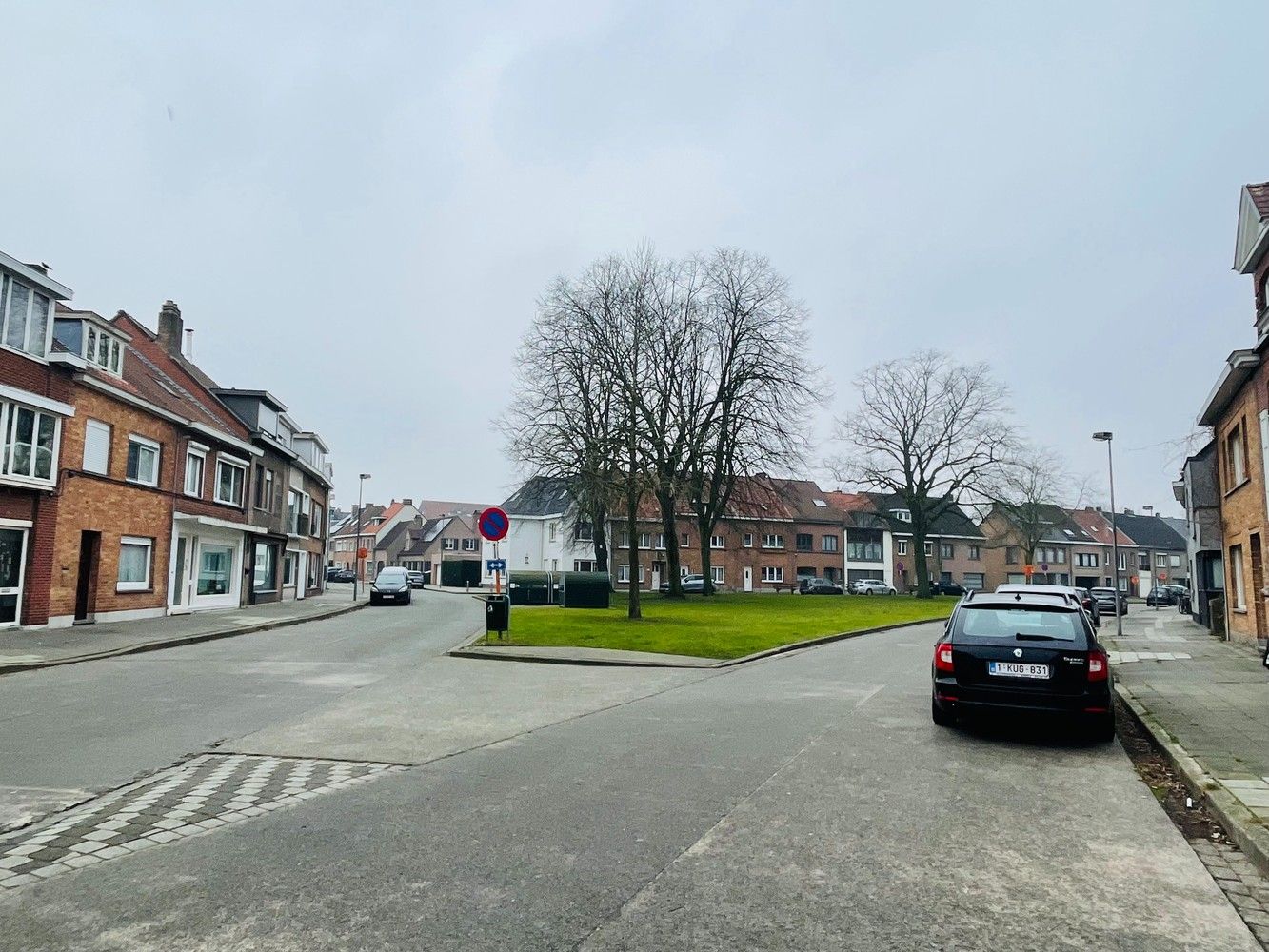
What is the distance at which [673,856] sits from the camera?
A: 5.20m

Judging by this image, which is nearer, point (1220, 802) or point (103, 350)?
point (1220, 802)

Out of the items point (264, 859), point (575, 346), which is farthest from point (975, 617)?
point (575, 346)

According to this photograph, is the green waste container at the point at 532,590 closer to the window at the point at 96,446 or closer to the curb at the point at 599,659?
the window at the point at 96,446

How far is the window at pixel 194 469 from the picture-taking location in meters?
28.6

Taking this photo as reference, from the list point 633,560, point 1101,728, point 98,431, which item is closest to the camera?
point 1101,728

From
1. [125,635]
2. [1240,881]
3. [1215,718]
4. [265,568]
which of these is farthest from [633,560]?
[1240,881]

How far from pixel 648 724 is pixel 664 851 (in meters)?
4.75

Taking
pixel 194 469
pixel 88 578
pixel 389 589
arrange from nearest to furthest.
Answer: pixel 88 578 → pixel 194 469 → pixel 389 589

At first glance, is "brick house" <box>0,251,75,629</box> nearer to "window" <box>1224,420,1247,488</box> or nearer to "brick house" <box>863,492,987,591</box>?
"window" <box>1224,420,1247,488</box>

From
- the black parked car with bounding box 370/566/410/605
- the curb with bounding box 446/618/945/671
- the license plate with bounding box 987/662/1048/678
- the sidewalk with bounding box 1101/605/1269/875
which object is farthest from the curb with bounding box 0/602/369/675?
the sidewalk with bounding box 1101/605/1269/875

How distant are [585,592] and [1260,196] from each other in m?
25.2

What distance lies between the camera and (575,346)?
123 ft

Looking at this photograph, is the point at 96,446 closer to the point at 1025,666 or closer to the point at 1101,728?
the point at 1025,666

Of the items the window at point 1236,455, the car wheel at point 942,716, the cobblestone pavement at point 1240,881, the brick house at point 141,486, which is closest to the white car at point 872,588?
the window at point 1236,455
